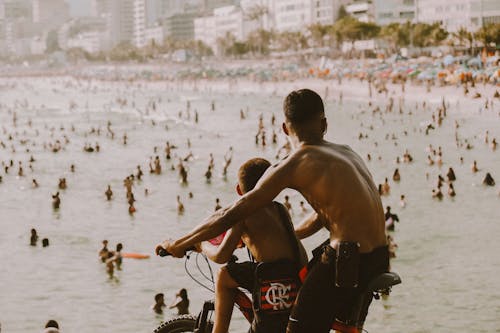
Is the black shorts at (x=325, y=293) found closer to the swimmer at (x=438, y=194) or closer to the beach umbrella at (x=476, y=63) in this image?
the swimmer at (x=438, y=194)

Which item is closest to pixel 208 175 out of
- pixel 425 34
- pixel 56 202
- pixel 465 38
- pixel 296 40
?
pixel 56 202

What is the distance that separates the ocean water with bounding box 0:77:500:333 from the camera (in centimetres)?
2091

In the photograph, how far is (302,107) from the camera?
530cm

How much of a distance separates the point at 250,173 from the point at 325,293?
911 millimetres

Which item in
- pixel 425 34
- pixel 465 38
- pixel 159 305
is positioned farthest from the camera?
pixel 425 34

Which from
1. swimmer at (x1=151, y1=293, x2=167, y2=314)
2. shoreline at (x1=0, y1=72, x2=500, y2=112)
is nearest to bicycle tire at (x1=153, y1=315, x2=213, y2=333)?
swimmer at (x1=151, y1=293, x2=167, y2=314)

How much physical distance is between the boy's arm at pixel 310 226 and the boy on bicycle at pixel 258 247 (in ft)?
0.59

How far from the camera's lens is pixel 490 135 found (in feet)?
193

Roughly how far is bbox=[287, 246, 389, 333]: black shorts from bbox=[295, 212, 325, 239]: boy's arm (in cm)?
51

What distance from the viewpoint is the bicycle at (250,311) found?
5.20 m

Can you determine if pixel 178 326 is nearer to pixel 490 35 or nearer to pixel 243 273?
pixel 243 273

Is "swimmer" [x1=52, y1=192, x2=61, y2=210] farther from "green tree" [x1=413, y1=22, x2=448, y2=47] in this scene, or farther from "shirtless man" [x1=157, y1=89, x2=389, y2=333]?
"green tree" [x1=413, y1=22, x2=448, y2=47]

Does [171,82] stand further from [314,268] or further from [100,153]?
[314,268]

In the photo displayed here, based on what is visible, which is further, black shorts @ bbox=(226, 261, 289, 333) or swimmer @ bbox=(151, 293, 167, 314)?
swimmer @ bbox=(151, 293, 167, 314)
